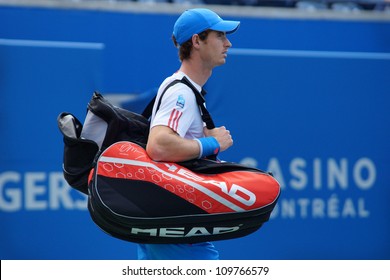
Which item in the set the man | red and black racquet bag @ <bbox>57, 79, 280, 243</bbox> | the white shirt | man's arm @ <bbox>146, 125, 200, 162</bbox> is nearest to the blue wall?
the man

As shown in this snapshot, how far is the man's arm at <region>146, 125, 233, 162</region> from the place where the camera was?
317 cm

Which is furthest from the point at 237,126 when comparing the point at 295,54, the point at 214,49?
the point at 214,49

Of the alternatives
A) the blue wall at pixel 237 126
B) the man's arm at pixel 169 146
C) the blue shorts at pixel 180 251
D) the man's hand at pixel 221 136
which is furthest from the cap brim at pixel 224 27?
the blue wall at pixel 237 126

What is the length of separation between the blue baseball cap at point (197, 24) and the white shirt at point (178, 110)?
23cm

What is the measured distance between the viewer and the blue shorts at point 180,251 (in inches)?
132

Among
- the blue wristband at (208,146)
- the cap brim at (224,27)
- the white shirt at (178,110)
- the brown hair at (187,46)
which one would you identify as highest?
the cap brim at (224,27)

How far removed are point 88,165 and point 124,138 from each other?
19 cm

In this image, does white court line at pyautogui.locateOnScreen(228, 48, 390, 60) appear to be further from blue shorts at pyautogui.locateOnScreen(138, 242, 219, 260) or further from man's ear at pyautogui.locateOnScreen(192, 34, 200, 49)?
blue shorts at pyautogui.locateOnScreen(138, 242, 219, 260)

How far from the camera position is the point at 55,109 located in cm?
564

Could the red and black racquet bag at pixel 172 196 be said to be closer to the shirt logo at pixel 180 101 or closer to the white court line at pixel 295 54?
the shirt logo at pixel 180 101

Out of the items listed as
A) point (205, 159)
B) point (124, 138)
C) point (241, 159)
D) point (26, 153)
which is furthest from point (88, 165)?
point (241, 159)

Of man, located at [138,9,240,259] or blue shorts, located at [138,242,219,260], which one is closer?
man, located at [138,9,240,259]

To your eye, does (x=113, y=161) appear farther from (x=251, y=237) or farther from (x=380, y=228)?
(x=380, y=228)
